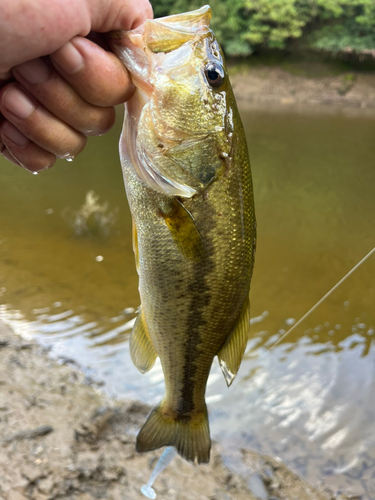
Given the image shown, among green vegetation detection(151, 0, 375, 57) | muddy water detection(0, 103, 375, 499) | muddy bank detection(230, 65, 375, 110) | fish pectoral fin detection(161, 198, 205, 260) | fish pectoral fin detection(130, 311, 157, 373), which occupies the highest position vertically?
fish pectoral fin detection(161, 198, 205, 260)

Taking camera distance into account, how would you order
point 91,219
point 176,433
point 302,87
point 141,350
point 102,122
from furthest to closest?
point 302,87 → point 91,219 → point 176,433 → point 141,350 → point 102,122

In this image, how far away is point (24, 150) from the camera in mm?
1421

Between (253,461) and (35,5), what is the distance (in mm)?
2795

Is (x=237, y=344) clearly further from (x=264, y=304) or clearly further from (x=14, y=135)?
(x=264, y=304)

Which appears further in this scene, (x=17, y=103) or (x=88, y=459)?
(x=88, y=459)

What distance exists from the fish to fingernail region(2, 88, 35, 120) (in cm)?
31

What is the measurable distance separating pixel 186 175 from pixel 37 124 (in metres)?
0.53

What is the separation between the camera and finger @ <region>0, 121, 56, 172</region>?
137cm

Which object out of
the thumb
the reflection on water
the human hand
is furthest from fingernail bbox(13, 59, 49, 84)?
the reflection on water

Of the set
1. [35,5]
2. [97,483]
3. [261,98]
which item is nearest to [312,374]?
[97,483]

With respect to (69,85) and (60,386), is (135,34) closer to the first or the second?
(69,85)

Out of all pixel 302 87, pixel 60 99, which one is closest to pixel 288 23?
pixel 302 87

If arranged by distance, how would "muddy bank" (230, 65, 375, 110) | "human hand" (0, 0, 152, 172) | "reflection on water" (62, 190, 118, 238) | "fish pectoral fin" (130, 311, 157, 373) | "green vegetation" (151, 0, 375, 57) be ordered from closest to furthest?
"human hand" (0, 0, 152, 172) < "fish pectoral fin" (130, 311, 157, 373) < "reflection on water" (62, 190, 118, 238) < "muddy bank" (230, 65, 375, 110) < "green vegetation" (151, 0, 375, 57)

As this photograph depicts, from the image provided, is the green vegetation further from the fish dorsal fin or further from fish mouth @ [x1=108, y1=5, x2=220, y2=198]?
the fish dorsal fin
